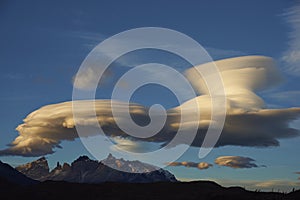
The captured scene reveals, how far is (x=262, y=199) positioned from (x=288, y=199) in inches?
540

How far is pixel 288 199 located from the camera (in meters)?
186

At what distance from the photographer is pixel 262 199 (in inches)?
7766
